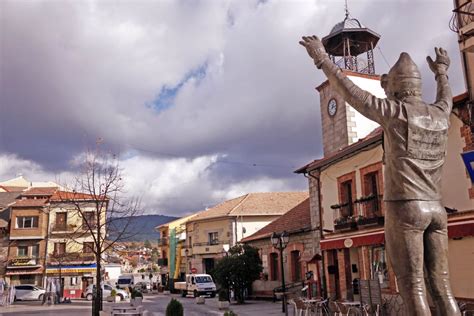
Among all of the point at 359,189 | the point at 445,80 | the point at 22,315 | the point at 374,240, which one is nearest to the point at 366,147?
the point at 359,189

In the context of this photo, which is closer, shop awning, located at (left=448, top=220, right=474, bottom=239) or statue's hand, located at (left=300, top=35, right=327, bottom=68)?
statue's hand, located at (left=300, top=35, right=327, bottom=68)

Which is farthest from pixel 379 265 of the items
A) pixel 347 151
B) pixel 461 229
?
pixel 461 229

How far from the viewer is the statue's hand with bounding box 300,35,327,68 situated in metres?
4.25

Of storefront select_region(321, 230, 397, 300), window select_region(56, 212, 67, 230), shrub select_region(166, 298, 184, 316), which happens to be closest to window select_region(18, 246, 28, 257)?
window select_region(56, 212, 67, 230)

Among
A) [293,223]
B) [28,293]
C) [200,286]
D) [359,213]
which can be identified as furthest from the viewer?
[28,293]

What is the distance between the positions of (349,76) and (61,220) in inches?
1164

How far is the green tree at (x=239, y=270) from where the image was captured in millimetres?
24422

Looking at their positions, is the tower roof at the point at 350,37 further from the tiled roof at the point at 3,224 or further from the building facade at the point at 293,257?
the tiled roof at the point at 3,224

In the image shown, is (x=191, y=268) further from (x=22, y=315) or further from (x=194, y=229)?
(x=22, y=315)

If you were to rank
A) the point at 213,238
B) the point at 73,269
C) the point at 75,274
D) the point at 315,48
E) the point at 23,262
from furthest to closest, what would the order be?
the point at 213,238 → the point at 75,274 → the point at 73,269 → the point at 23,262 → the point at 315,48

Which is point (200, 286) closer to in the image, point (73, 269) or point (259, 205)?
point (259, 205)

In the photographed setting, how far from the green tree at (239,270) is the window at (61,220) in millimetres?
20280

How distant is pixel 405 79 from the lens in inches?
162

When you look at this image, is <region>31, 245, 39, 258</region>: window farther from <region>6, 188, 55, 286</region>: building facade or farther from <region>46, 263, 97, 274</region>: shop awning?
<region>46, 263, 97, 274</region>: shop awning
